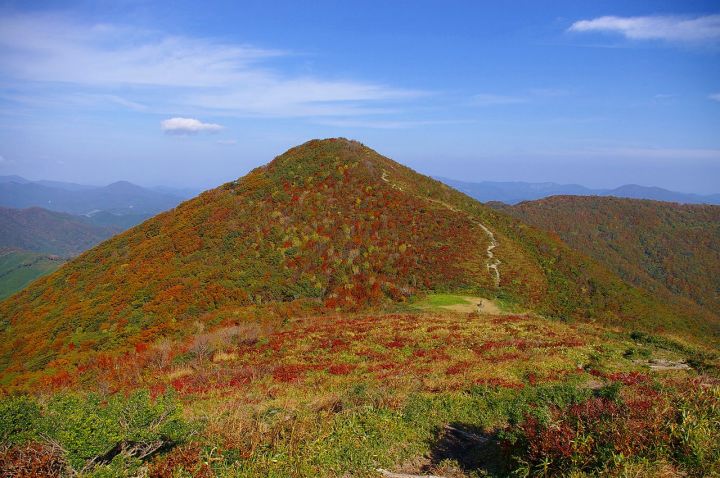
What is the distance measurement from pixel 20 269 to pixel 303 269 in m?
169

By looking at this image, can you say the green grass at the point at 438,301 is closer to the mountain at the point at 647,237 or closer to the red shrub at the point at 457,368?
the red shrub at the point at 457,368

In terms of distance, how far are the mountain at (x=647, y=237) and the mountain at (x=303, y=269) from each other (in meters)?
59.5

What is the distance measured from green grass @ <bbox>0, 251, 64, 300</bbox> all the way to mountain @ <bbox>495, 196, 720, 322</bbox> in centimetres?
15753

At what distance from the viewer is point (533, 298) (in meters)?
28.8

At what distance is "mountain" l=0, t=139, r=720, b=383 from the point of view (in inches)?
1111

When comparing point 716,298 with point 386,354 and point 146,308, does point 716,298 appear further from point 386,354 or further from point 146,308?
point 146,308

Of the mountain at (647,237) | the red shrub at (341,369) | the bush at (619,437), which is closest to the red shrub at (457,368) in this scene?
the red shrub at (341,369)

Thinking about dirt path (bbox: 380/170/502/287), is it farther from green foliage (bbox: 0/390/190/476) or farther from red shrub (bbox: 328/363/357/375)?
green foliage (bbox: 0/390/190/476)

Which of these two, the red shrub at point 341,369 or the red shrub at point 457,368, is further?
the red shrub at point 341,369

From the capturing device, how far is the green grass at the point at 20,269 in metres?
129

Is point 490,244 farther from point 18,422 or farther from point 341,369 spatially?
point 18,422

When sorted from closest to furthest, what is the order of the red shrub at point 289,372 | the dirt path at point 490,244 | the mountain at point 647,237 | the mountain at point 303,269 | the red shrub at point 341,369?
the red shrub at point 289,372, the red shrub at point 341,369, the mountain at point 303,269, the dirt path at point 490,244, the mountain at point 647,237

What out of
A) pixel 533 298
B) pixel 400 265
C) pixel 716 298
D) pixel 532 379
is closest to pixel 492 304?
pixel 533 298

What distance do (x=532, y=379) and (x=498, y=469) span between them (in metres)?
6.18
